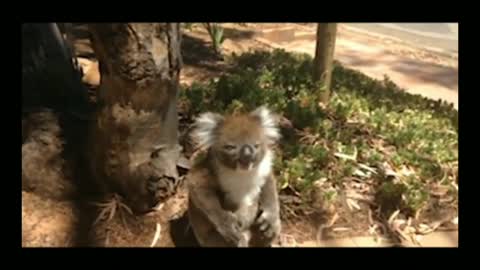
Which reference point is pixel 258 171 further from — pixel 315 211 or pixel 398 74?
pixel 398 74

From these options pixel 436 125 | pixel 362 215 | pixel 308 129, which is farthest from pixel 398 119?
pixel 362 215

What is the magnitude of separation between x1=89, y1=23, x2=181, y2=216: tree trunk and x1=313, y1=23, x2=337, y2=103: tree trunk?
2535 mm

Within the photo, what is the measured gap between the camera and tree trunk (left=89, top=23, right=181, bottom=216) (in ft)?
11.5

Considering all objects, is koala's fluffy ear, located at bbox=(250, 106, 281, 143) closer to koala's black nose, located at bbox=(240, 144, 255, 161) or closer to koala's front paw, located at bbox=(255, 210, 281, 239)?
koala's black nose, located at bbox=(240, 144, 255, 161)

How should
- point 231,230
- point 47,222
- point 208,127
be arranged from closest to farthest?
point 231,230, point 208,127, point 47,222

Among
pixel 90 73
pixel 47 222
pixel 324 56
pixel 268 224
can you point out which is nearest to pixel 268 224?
pixel 268 224

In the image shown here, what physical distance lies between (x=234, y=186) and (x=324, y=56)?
3.05 meters

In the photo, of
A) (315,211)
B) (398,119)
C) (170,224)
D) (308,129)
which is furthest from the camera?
(398,119)

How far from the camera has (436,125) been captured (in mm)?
6219

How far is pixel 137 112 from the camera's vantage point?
3807 mm

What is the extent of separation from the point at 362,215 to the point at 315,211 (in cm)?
41

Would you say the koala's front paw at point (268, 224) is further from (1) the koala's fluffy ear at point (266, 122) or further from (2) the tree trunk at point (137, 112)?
(2) the tree trunk at point (137, 112)

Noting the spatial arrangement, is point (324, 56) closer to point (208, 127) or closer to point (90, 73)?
point (90, 73)

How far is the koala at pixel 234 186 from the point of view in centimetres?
360
